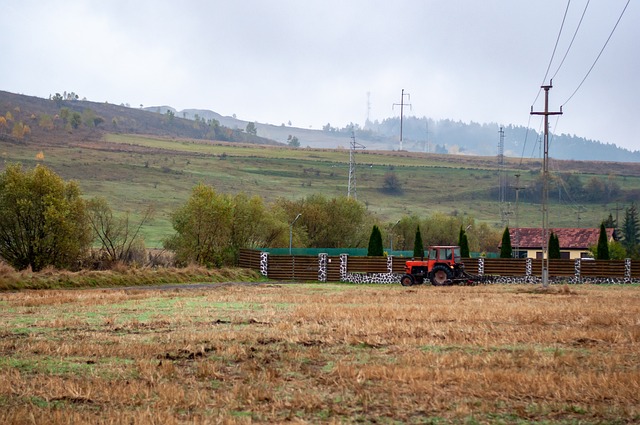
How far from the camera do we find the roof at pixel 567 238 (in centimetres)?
10312

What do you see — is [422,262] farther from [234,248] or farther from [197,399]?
[197,399]

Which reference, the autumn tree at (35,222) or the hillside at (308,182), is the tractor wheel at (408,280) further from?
the hillside at (308,182)

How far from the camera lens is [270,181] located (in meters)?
172

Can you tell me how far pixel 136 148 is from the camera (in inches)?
7869

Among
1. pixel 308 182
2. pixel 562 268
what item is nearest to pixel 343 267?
pixel 562 268

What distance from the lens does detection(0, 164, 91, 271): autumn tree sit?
51688 millimetres

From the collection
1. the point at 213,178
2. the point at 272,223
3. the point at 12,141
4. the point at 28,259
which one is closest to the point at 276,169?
the point at 213,178

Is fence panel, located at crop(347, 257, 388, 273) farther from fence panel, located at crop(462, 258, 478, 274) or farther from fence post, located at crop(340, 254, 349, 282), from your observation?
fence panel, located at crop(462, 258, 478, 274)

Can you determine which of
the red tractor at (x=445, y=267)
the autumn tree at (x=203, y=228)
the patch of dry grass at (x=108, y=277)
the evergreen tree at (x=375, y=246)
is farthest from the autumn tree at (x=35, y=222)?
the evergreen tree at (x=375, y=246)

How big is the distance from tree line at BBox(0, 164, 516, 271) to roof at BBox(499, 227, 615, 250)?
16155mm

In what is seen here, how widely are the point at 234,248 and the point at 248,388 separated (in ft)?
185

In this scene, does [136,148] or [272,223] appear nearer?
[272,223]

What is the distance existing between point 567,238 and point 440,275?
200ft

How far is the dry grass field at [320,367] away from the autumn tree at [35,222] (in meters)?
28.5
